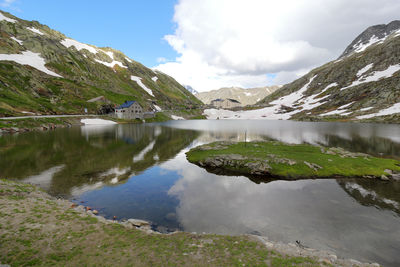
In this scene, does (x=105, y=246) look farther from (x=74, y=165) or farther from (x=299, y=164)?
→ (x=299, y=164)

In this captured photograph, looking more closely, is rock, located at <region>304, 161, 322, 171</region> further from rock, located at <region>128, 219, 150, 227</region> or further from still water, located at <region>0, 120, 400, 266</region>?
rock, located at <region>128, 219, 150, 227</region>

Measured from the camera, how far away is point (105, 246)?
42.5ft

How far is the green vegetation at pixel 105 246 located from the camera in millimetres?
11495

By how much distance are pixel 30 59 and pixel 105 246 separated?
759ft

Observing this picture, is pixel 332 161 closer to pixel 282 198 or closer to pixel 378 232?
pixel 282 198

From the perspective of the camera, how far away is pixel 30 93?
13050 cm

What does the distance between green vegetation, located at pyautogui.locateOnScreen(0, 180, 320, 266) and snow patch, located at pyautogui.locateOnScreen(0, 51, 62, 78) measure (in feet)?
667

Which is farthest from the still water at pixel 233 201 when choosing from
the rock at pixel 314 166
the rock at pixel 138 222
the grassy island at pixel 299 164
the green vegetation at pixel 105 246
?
the green vegetation at pixel 105 246

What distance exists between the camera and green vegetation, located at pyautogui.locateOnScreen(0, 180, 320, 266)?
37.7 feet

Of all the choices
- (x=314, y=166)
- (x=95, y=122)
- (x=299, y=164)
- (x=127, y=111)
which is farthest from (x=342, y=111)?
(x=95, y=122)

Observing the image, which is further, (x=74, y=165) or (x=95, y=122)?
(x=95, y=122)

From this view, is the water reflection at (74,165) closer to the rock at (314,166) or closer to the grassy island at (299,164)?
the grassy island at (299,164)

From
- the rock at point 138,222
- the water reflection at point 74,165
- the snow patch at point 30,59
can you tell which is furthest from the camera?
the snow patch at point 30,59

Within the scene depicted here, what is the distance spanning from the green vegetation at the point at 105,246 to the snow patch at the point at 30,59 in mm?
203380
